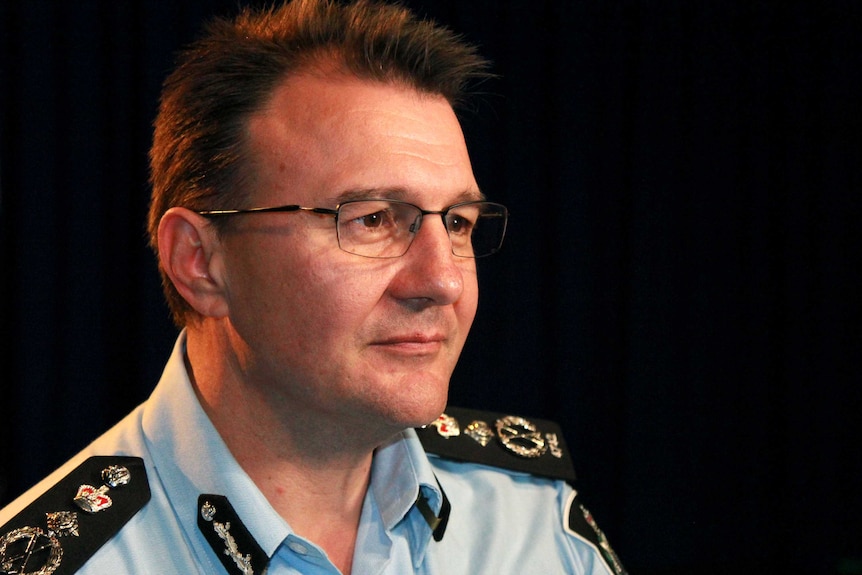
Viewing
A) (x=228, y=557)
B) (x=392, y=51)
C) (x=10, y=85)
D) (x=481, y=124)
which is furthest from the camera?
(x=481, y=124)

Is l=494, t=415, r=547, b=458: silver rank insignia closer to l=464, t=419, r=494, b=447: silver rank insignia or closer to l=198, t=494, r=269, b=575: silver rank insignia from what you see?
l=464, t=419, r=494, b=447: silver rank insignia

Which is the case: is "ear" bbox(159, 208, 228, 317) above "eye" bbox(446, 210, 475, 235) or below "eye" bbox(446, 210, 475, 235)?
below

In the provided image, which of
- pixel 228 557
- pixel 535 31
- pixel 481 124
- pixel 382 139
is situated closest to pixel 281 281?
pixel 382 139

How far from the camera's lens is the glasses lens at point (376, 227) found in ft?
4.13

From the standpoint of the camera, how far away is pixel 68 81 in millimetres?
2264

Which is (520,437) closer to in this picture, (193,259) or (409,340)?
(409,340)

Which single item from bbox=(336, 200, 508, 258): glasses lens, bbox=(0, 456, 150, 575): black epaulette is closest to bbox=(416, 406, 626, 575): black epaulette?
bbox=(336, 200, 508, 258): glasses lens

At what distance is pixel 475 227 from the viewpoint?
1518 mm

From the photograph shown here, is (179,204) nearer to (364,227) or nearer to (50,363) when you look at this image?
(364,227)

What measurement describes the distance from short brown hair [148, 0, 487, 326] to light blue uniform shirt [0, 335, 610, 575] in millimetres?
239

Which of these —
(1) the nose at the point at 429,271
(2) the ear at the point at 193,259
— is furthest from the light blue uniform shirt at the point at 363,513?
(1) the nose at the point at 429,271

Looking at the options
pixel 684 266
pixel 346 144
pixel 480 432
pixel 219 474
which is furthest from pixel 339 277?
pixel 684 266

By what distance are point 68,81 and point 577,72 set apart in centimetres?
163

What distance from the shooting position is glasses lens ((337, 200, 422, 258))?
4.13 ft
